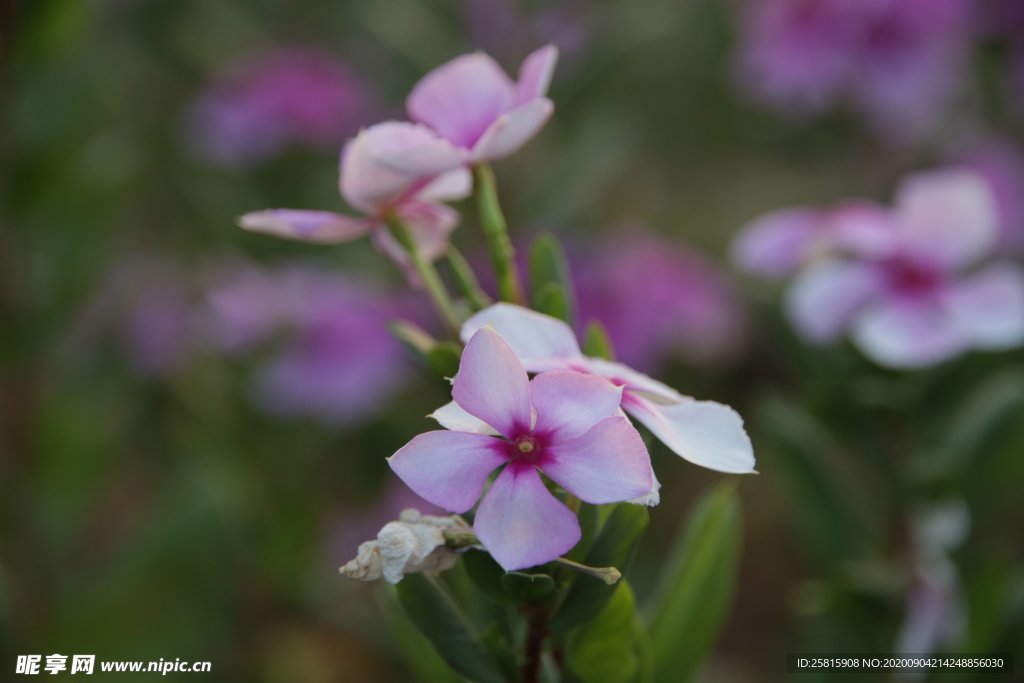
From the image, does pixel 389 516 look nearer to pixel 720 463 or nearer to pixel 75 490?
pixel 75 490

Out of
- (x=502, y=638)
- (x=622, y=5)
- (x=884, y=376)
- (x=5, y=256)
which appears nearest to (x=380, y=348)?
(x=5, y=256)

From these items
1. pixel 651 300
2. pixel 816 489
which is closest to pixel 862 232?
pixel 816 489

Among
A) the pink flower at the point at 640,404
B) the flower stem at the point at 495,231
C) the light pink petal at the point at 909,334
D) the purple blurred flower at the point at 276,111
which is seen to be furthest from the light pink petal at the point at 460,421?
the purple blurred flower at the point at 276,111

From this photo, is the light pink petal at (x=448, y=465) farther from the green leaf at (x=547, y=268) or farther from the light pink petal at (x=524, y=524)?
the green leaf at (x=547, y=268)

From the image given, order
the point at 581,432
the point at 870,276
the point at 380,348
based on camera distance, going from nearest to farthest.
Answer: the point at 581,432 < the point at 870,276 < the point at 380,348

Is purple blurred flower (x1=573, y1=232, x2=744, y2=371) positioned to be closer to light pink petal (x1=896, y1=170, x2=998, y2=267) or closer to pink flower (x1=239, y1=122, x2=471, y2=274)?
light pink petal (x1=896, y1=170, x2=998, y2=267)

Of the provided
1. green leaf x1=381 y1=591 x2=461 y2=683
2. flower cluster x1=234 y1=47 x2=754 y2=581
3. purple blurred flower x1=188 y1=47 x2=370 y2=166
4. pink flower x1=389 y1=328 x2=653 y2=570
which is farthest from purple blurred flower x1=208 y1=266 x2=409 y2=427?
pink flower x1=389 y1=328 x2=653 y2=570
